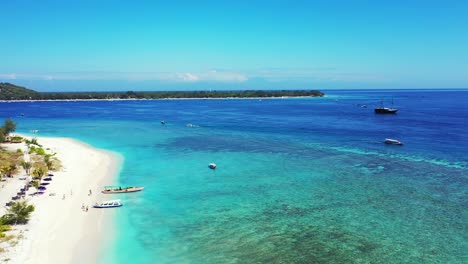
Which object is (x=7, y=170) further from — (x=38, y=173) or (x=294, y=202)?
(x=294, y=202)

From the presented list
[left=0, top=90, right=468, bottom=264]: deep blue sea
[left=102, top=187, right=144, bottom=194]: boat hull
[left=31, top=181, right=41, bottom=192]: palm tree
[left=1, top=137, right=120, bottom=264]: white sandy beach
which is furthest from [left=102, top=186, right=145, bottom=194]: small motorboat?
[left=31, top=181, right=41, bottom=192]: palm tree

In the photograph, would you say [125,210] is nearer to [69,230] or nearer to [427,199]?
[69,230]

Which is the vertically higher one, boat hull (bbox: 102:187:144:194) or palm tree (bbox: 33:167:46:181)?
palm tree (bbox: 33:167:46:181)

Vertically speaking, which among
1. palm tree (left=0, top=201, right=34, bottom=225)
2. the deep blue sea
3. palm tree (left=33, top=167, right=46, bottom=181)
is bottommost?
the deep blue sea

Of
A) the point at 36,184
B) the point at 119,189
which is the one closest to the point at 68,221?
the point at 119,189

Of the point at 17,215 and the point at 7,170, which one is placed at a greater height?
the point at 7,170

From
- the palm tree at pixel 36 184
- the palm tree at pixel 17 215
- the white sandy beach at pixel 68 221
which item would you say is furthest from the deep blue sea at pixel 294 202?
the palm tree at pixel 36 184

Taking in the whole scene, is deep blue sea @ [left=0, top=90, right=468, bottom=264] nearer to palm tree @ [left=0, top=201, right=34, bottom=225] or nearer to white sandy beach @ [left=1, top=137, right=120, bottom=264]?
white sandy beach @ [left=1, top=137, right=120, bottom=264]

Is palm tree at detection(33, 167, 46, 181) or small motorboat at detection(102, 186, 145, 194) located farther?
palm tree at detection(33, 167, 46, 181)
